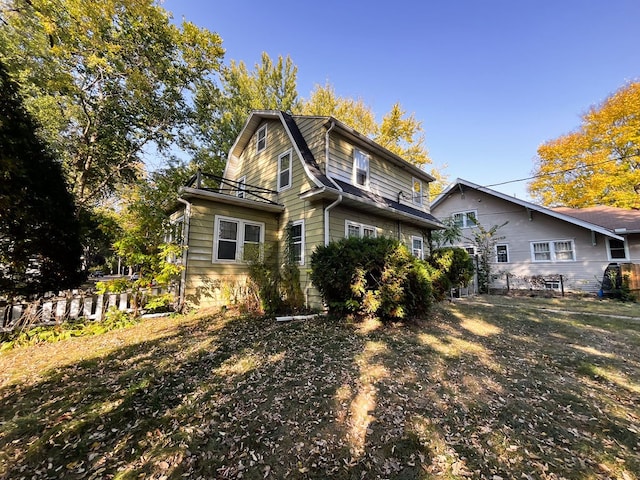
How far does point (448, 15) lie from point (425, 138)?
33.0 feet

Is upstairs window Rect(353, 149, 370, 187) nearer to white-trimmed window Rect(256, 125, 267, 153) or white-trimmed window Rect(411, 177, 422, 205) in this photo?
white-trimmed window Rect(411, 177, 422, 205)

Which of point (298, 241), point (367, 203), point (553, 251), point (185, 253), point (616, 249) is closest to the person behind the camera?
point (185, 253)

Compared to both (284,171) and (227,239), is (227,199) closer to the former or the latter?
(227,239)

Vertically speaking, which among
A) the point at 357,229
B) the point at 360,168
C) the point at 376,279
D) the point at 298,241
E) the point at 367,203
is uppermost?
the point at 360,168

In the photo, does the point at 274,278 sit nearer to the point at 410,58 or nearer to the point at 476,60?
the point at 410,58

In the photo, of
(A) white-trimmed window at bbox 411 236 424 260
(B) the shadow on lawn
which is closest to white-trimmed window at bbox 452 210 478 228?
(A) white-trimmed window at bbox 411 236 424 260

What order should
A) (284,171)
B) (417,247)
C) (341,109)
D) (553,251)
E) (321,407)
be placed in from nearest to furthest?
(321,407)
(284,171)
(417,247)
(553,251)
(341,109)

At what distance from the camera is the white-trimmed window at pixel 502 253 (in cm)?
1509

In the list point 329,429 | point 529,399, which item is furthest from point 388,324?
point 329,429

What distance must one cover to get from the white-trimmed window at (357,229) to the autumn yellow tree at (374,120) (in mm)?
11892

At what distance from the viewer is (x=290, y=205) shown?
28.8 ft

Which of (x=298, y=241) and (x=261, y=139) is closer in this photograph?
(x=298, y=241)

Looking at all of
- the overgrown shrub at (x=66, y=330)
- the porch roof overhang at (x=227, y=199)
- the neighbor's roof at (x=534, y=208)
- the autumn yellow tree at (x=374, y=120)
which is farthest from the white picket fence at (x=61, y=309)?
the neighbor's roof at (x=534, y=208)

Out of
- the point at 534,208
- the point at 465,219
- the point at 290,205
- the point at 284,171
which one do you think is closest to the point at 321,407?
the point at 290,205
